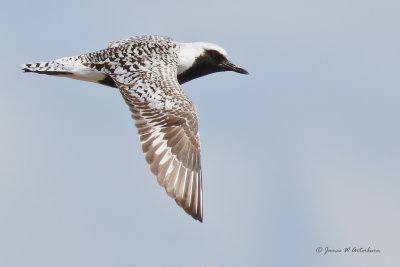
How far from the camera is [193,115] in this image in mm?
18594

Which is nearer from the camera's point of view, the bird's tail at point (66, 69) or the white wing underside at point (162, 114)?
the white wing underside at point (162, 114)

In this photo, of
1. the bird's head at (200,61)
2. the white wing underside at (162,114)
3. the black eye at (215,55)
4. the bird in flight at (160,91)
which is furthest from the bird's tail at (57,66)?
the black eye at (215,55)

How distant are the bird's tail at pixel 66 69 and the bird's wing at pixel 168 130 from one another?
431mm

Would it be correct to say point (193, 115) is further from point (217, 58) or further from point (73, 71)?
point (217, 58)

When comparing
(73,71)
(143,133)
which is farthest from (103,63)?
(143,133)

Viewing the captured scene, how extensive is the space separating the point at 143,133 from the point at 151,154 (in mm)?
571

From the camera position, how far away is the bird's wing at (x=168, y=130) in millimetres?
17406

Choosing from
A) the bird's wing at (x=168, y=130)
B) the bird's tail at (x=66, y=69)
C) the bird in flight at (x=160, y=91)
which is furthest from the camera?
the bird's tail at (x=66, y=69)

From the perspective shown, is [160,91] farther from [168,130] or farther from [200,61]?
[200,61]

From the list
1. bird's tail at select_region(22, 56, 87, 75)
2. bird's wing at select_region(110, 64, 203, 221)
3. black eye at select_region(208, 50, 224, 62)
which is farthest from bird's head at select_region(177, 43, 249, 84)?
bird's tail at select_region(22, 56, 87, 75)

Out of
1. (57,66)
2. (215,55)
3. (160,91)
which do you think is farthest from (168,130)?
(215,55)

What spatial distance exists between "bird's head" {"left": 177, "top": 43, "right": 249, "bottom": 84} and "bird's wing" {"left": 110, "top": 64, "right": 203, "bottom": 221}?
1179 millimetres

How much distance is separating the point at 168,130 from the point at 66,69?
8.17 feet

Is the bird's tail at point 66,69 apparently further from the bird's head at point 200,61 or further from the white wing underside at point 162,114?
the bird's head at point 200,61
